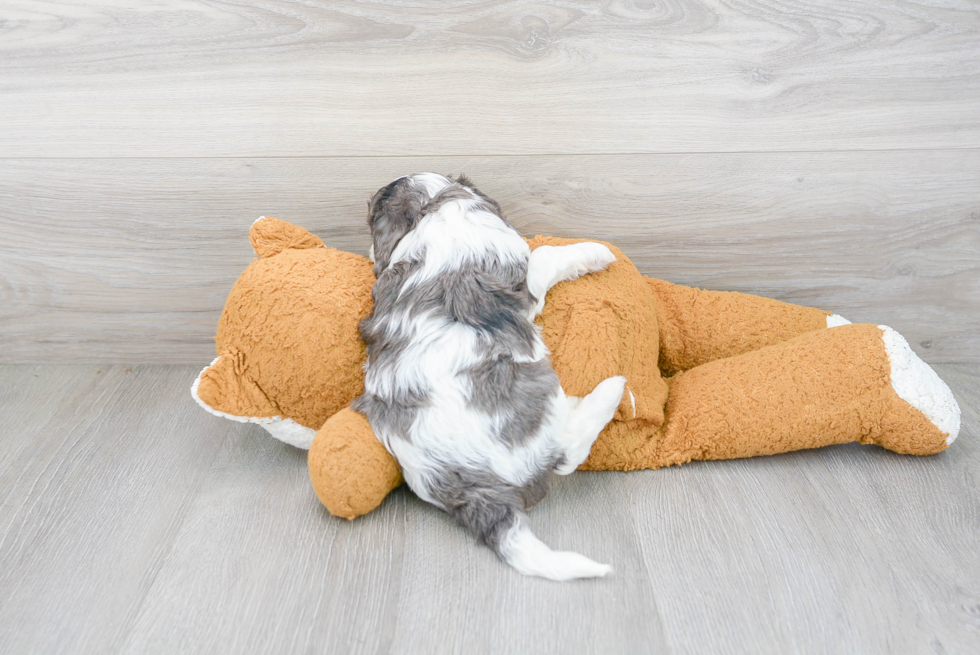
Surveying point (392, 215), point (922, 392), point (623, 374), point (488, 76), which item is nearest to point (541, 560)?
point (623, 374)

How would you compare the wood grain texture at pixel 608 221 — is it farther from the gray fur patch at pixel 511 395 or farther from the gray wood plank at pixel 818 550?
the gray fur patch at pixel 511 395

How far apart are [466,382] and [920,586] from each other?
74cm

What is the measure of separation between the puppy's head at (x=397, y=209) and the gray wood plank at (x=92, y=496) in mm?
550

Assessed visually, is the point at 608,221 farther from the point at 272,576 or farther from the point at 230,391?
the point at 272,576

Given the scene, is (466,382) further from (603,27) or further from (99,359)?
(99,359)

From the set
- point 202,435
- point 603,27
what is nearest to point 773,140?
point 603,27

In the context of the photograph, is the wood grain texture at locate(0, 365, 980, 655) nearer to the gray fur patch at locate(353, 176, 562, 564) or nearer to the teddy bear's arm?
the gray fur patch at locate(353, 176, 562, 564)

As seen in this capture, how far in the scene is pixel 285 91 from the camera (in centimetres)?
148

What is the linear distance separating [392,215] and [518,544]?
2.00 feet

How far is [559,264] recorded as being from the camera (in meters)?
1.29

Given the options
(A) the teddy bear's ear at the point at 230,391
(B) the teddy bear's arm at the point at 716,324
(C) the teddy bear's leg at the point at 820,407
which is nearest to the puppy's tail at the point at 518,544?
(C) the teddy bear's leg at the point at 820,407

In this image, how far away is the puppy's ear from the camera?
1263mm

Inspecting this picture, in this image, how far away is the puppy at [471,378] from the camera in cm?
111

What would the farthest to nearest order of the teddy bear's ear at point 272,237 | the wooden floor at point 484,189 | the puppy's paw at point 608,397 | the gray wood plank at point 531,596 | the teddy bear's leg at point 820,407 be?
1. the teddy bear's ear at point 272,237
2. the teddy bear's leg at point 820,407
3. the puppy's paw at point 608,397
4. the wooden floor at point 484,189
5. the gray wood plank at point 531,596
